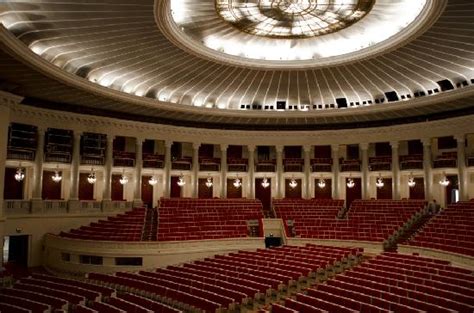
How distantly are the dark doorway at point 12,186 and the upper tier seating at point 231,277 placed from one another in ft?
32.1

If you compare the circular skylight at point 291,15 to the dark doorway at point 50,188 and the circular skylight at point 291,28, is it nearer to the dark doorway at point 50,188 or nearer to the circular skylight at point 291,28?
the circular skylight at point 291,28

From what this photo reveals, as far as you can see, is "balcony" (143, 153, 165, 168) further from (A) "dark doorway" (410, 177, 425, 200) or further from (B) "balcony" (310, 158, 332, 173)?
(A) "dark doorway" (410, 177, 425, 200)

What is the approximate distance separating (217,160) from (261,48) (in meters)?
13.1

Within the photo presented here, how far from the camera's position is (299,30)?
61.7 ft

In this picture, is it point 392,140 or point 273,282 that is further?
point 392,140

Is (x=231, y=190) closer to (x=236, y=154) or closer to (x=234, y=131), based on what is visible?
(x=236, y=154)

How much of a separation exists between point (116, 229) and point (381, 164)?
58.6ft

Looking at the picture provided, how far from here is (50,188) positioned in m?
25.8

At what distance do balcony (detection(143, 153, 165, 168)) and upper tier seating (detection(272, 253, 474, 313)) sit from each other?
642 inches

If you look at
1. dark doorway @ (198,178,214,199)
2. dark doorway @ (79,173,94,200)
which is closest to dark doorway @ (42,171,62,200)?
dark doorway @ (79,173,94,200)

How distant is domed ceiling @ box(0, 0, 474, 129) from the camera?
587 inches

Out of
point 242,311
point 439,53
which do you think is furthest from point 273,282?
point 439,53

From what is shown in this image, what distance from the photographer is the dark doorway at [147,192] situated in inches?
1190

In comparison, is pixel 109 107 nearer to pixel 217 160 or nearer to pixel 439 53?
pixel 217 160
